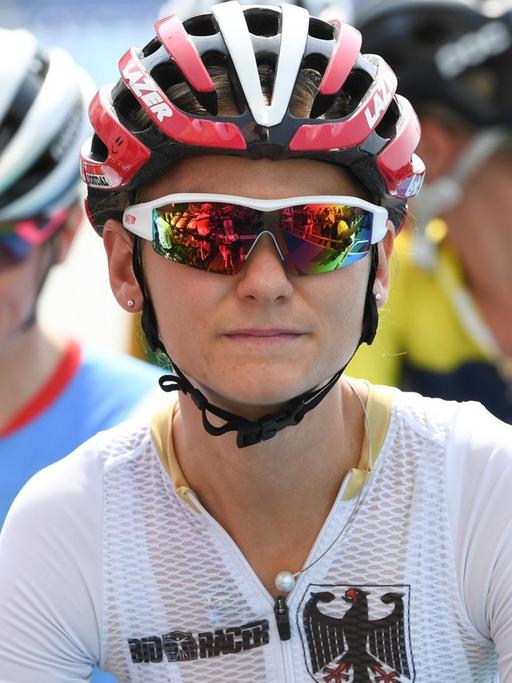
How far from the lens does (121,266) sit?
11.8 feet

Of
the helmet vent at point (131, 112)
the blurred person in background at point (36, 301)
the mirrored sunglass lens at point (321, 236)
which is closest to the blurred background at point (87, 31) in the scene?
the blurred person in background at point (36, 301)

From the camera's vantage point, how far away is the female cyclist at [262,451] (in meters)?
3.13

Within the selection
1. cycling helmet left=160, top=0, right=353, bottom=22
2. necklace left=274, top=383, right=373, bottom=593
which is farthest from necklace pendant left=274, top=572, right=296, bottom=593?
cycling helmet left=160, top=0, right=353, bottom=22

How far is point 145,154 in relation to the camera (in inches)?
128

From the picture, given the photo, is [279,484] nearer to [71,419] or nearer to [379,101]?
[379,101]

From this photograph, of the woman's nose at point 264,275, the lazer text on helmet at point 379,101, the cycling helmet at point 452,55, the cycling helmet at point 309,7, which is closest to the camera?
the woman's nose at point 264,275

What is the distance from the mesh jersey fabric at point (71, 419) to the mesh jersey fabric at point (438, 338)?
116cm

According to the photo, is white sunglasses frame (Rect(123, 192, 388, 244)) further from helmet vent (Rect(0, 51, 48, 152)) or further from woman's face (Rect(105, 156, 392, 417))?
helmet vent (Rect(0, 51, 48, 152))

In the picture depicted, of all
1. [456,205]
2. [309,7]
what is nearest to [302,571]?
[456,205]

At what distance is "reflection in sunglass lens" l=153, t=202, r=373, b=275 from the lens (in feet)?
10.2

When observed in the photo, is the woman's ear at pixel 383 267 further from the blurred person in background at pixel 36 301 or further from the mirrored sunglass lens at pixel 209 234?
the blurred person in background at pixel 36 301

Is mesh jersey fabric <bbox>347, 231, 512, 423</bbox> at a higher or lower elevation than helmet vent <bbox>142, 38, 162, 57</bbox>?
lower

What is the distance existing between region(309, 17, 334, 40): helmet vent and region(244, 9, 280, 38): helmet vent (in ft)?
0.37

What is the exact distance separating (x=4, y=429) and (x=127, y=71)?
6.95 ft
